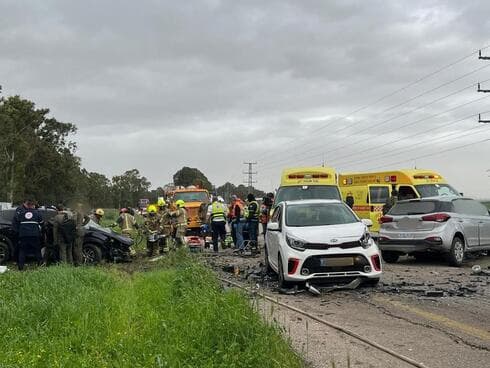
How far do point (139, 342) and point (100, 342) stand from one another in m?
0.54

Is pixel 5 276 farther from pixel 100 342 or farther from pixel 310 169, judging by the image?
pixel 310 169

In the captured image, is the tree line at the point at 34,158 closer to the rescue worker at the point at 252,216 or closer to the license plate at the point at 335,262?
the rescue worker at the point at 252,216

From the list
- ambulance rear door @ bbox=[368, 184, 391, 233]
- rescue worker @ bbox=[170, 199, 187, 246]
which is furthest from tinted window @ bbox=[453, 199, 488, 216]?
rescue worker @ bbox=[170, 199, 187, 246]

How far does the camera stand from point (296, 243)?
393 inches


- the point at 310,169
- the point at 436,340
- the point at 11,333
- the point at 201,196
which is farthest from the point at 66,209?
the point at 201,196

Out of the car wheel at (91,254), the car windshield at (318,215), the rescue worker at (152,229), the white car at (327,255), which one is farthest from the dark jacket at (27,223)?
the white car at (327,255)

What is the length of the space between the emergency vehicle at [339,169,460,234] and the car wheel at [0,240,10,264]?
473 inches

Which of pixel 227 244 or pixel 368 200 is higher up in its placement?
pixel 368 200

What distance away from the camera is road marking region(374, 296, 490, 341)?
6812 mm

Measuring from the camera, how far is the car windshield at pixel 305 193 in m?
17.0

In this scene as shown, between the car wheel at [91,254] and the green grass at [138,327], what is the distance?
6264 millimetres

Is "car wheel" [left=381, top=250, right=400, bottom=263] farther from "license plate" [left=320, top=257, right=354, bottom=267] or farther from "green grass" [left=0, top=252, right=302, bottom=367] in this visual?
"green grass" [left=0, top=252, right=302, bottom=367]

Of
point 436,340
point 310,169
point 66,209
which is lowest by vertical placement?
point 436,340

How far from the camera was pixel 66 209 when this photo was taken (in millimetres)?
15055
